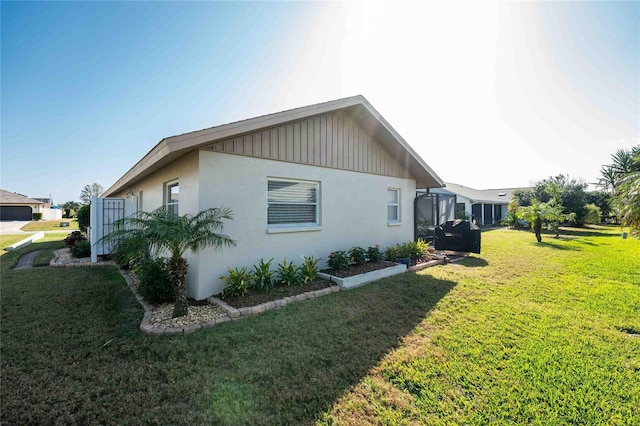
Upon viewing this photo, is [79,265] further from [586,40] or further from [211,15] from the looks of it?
[586,40]

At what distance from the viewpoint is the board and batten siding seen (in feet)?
19.8

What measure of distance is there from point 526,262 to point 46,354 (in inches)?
490

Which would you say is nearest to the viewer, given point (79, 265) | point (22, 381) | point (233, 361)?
point (22, 381)

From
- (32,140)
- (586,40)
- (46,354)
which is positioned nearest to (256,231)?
(46,354)

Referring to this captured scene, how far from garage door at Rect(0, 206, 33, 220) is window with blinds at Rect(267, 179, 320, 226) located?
54.0 meters

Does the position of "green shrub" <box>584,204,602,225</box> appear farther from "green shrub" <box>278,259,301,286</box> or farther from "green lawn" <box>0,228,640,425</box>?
"green shrub" <box>278,259,301,286</box>

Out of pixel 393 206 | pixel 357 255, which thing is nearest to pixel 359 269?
pixel 357 255

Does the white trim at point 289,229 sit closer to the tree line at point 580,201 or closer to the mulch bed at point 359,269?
the mulch bed at point 359,269

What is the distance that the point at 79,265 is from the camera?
334 inches

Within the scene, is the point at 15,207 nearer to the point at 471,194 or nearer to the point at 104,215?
the point at 104,215

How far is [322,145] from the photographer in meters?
7.39

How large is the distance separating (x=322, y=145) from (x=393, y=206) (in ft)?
14.1

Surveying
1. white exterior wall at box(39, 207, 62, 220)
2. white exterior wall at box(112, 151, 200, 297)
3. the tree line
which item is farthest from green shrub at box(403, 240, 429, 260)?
white exterior wall at box(39, 207, 62, 220)

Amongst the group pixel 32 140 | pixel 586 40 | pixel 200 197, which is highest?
pixel 586 40
